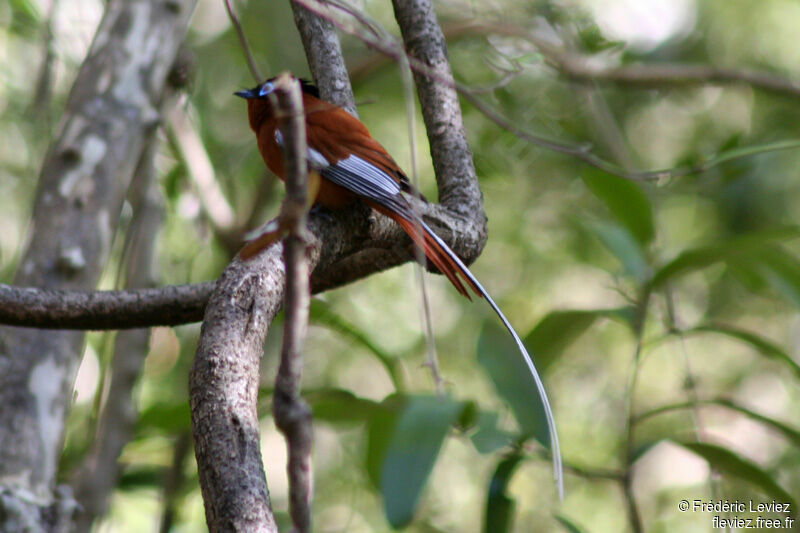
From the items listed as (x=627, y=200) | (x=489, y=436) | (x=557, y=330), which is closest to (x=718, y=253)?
(x=627, y=200)

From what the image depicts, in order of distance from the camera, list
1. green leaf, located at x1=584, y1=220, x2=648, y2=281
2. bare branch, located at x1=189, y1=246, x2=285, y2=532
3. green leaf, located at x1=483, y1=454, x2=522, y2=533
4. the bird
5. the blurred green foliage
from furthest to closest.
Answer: the blurred green foliage < green leaf, located at x1=584, y1=220, x2=648, y2=281 < green leaf, located at x1=483, y1=454, x2=522, y2=533 < the bird < bare branch, located at x1=189, y1=246, x2=285, y2=532

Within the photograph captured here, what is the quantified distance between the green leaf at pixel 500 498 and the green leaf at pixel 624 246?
744 mm

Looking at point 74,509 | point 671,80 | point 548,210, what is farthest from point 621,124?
point 74,509

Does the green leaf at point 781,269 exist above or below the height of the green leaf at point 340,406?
above

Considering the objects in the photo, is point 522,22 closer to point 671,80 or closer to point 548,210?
point 671,80

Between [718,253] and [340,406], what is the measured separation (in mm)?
1268

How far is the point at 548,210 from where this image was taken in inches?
215

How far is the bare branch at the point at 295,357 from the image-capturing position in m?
0.54

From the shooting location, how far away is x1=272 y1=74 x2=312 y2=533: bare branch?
54cm

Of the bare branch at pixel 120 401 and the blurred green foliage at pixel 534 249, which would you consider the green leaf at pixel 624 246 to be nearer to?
the blurred green foliage at pixel 534 249

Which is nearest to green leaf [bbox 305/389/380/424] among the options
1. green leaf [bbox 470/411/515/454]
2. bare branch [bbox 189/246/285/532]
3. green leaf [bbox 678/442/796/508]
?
green leaf [bbox 470/411/515/454]

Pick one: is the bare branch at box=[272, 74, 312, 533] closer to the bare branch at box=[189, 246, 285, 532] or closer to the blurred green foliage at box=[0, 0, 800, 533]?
the bare branch at box=[189, 246, 285, 532]

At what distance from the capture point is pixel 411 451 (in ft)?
6.22

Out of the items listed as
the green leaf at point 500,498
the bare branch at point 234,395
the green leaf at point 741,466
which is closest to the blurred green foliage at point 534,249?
the green leaf at point 741,466
